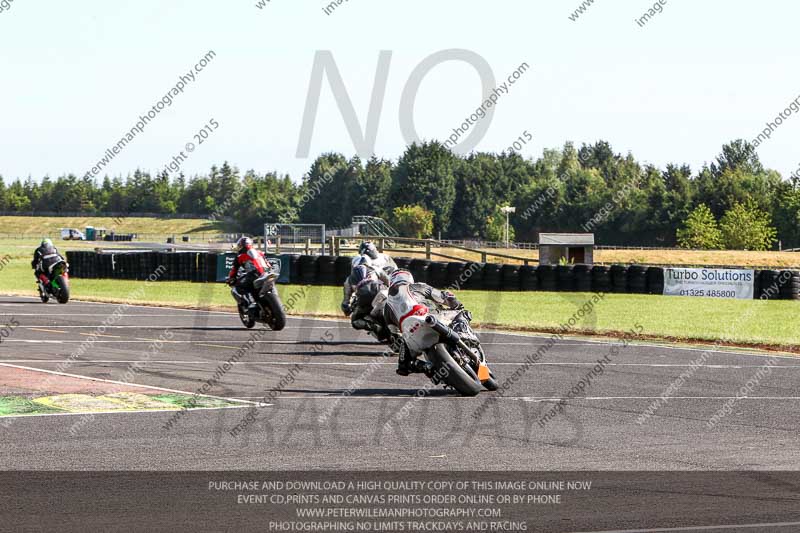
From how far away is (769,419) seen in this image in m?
12.0

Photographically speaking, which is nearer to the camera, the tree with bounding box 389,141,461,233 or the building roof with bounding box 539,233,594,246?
the building roof with bounding box 539,233,594,246

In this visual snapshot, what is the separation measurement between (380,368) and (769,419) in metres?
6.17

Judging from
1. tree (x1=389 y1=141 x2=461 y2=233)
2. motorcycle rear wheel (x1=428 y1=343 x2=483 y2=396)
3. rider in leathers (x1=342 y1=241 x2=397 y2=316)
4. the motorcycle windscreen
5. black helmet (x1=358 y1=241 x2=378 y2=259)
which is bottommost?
motorcycle rear wheel (x1=428 y1=343 x2=483 y2=396)

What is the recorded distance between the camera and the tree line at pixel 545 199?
11338 centimetres

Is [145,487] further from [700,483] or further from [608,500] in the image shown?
[700,483]

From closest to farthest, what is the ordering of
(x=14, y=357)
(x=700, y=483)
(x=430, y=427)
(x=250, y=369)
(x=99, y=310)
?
(x=700, y=483), (x=430, y=427), (x=250, y=369), (x=14, y=357), (x=99, y=310)

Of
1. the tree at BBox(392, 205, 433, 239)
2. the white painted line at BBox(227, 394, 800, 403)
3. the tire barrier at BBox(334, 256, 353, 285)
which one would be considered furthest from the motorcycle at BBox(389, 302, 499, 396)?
the tree at BBox(392, 205, 433, 239)

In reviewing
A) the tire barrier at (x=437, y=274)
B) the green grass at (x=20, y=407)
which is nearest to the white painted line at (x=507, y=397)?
the green grass at (x=20, y=407)

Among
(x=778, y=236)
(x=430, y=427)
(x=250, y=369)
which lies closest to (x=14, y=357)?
(x=250, y=369)

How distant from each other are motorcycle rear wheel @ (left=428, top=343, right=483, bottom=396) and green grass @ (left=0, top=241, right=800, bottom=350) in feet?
33.8

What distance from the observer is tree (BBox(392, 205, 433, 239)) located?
14275cm

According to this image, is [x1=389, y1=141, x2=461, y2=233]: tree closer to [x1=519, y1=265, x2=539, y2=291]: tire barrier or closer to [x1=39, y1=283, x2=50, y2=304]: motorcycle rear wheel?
[x1=519, y1=265, x2=539, y2=291]: tire barrier

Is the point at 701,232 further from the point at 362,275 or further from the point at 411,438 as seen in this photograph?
the point at 411,438

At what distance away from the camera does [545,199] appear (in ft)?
463
